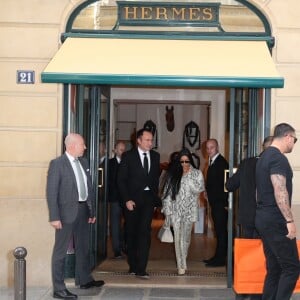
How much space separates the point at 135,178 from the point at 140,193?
20cm

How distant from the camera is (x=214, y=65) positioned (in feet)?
24.1

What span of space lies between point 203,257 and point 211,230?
2418 mm

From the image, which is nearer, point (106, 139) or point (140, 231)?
point (140, 231)

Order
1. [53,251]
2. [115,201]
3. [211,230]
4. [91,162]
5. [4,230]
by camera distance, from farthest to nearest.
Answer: [211,230], [115,201], [91,162], [4,230], [53,251]

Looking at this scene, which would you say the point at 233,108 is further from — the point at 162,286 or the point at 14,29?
the point at 14,29

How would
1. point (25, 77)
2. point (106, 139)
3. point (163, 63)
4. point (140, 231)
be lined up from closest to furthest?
point (163, 63) < point (25, 77) < point (140, 231) < point (106, 139)

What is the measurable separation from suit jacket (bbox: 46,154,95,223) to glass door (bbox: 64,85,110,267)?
3.12 ft

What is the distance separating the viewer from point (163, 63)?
738 cm

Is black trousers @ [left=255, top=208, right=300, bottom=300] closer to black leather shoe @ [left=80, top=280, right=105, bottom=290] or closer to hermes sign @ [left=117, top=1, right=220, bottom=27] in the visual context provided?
black leather shoe @ [left=80, top=280, right=105, bottom=290]

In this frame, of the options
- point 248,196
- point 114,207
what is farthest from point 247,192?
point 114,207

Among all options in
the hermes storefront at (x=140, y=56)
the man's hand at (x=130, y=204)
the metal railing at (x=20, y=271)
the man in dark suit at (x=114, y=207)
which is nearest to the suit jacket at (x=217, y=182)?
the hermes storefront at (x=140, y=56)

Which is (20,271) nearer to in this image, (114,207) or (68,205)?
(68,205)

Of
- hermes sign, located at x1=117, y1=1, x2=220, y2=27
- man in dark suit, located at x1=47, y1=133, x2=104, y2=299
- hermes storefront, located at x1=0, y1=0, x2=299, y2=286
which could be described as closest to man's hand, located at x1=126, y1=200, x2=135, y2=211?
man in dark suit, located at x1=47, y1=133, x2=104, y2=299

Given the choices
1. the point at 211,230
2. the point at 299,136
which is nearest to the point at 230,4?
the point at 299,136
